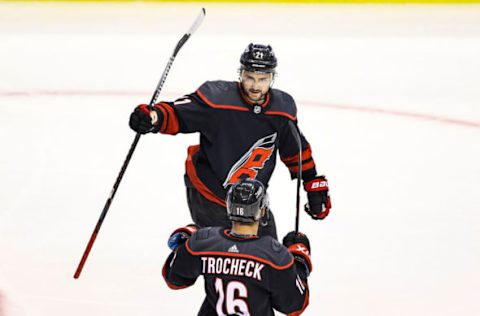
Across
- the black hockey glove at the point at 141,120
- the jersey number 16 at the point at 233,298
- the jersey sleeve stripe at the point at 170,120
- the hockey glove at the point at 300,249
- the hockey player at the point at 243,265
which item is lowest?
the jersey number 16 at the point at 233,298

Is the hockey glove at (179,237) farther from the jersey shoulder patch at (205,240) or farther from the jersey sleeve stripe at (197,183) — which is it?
the jersey sleeve stripe at (197,183)

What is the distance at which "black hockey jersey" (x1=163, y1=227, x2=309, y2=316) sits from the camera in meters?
2.80

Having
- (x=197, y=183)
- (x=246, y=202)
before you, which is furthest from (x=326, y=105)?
(x=246, y=202)

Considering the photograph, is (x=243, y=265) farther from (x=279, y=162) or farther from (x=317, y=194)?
(x=279, y=162)

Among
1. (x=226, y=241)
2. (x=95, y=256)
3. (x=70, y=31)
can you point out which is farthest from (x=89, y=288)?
(x=70, y=31)

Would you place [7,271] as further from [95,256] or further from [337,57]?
[337,57]

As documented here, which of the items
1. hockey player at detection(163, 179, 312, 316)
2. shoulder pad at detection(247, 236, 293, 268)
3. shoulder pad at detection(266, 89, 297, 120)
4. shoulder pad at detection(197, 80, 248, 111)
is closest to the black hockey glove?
shoulder pad at detection(197, 80, 248, 111)

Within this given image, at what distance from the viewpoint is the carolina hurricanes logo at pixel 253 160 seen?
3.72 m

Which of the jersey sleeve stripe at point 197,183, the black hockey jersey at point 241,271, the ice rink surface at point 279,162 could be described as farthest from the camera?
the ice rink surface at point 279,162

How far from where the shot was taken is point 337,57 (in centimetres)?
1020

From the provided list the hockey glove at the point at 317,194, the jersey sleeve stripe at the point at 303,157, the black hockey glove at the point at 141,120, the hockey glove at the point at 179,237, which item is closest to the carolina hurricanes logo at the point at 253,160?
the jersey sleeve stripe at the point at 303,157

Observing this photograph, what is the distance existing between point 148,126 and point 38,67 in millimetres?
6009

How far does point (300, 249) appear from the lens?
3.21 meters

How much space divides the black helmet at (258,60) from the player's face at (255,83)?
0.03 meters
